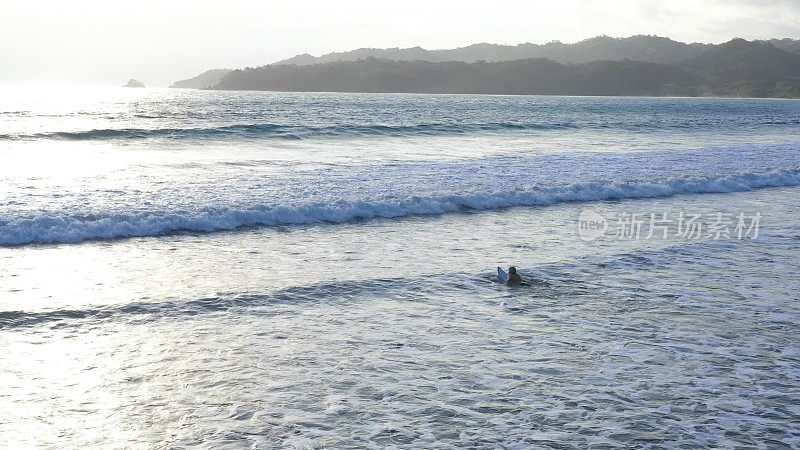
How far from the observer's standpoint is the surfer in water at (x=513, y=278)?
1002cm

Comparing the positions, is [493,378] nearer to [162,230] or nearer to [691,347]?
[691,347]

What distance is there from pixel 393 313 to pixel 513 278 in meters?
2.19

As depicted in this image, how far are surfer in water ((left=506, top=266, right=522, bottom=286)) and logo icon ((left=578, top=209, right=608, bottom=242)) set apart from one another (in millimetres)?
3915

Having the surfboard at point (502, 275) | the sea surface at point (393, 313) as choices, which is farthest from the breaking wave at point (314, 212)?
the surfboard at point (502, 275)

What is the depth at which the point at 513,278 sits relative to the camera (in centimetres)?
1006

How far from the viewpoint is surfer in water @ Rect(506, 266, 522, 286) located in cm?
1002

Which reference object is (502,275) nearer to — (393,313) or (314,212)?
(393,313)

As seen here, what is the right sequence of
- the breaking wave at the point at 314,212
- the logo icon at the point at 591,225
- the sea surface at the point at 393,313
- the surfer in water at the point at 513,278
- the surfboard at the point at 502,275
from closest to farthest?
the sea surface at the point at 393,313 → the surfer in water at the point at 513,278 → the surfboard at the point at 502,275 → the breaking wave at the point at 314,212 → the logo icon at the point at 591,225

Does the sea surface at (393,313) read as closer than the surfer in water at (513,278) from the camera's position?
Yes

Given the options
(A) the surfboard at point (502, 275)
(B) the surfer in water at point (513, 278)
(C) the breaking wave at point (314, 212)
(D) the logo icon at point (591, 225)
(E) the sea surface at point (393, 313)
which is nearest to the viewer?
(E) the sea surface at point (393, 313)

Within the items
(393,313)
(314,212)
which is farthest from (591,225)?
(393,313)

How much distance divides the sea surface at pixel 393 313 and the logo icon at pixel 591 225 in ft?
0.27

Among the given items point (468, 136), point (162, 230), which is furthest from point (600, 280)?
point (468, 136)

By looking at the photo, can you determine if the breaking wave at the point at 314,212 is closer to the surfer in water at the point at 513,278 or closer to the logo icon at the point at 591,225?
the logo icon at the point at 591,225
